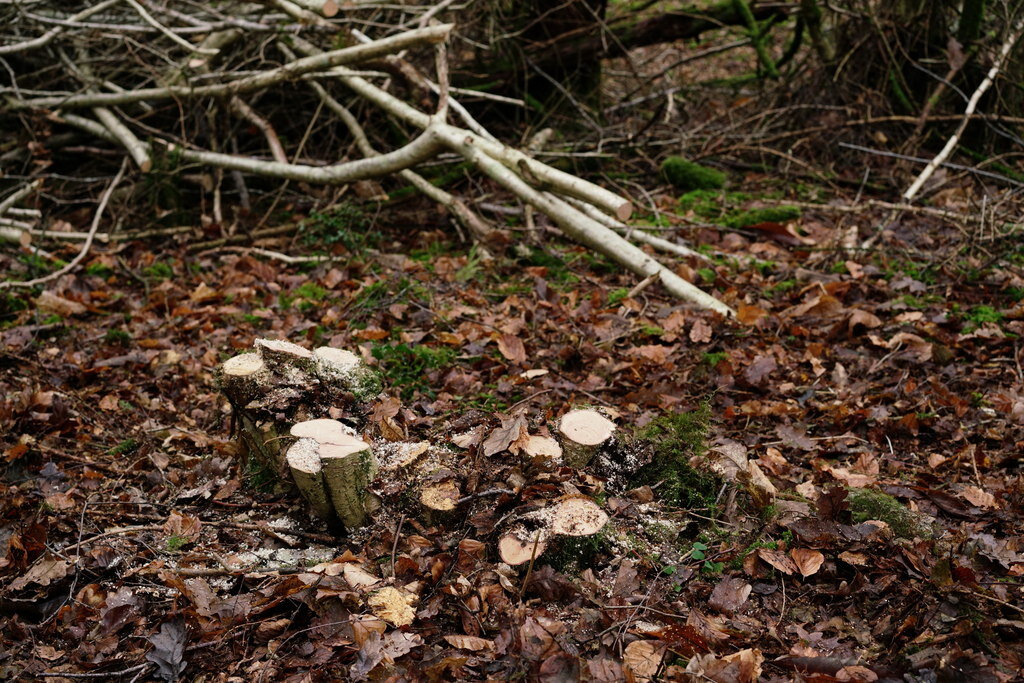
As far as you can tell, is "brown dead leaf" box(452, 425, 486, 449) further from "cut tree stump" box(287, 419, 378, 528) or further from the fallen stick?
the fallen stick

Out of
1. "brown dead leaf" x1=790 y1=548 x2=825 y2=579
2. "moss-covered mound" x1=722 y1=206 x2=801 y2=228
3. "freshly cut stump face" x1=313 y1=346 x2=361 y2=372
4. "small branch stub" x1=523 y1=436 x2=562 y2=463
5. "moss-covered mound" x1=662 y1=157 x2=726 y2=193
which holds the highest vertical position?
"small branch stub" x1=523 y1=436 x2=562 y2=463

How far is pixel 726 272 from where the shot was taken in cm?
527

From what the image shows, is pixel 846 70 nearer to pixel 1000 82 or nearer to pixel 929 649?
pixel 1000 82

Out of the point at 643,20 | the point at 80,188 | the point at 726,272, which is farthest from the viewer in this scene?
the point at 643,20

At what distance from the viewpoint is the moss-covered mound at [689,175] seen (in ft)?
23.0

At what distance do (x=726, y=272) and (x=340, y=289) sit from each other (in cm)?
286

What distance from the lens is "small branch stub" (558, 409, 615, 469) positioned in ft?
9.54

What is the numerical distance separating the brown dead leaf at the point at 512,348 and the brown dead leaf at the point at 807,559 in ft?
5.92

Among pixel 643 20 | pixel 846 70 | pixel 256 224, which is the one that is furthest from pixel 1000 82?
pixel 256 224

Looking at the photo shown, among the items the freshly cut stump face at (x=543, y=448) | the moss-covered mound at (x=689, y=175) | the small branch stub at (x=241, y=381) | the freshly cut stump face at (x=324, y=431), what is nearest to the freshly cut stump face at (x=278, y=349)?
the small branch stub at (x=241, y=381)

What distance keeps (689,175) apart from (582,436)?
484 centimetres

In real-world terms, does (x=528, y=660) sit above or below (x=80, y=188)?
above

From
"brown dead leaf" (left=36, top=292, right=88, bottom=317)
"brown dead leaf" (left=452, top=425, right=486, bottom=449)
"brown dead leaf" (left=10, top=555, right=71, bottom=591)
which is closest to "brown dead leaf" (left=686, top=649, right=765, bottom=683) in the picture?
"brown dead leaf" (left=452, top=425, right=486, bottom=449)

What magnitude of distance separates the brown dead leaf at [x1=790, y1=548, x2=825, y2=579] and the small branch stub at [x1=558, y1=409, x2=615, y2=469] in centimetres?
82
